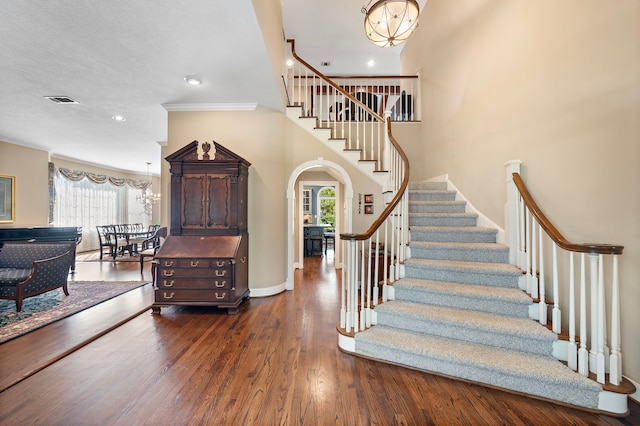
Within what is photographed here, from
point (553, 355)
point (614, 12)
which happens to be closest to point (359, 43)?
point (614, 12)

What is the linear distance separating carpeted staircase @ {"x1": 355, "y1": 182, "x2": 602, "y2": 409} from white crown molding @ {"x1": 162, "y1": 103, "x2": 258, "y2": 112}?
314 cm

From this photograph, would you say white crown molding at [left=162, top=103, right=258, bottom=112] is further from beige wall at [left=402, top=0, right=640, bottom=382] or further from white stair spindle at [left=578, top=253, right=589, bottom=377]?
white stair spindle at [left=578, top=253, right=589, bottom=377]

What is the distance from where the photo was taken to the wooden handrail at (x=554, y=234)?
1.77 m

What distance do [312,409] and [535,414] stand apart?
1.47 m

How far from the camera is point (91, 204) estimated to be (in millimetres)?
9086

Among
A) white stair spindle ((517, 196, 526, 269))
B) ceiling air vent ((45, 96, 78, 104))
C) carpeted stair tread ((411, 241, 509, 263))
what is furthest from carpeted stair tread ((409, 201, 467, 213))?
ceiling air vent ((45, 96, 78, 104))

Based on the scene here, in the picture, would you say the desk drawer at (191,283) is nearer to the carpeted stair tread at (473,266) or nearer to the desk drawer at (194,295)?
the desk drawer at (194,295)

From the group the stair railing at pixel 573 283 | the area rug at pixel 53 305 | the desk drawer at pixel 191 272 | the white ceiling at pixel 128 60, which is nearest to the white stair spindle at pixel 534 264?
the stair railing at pixel 573 283

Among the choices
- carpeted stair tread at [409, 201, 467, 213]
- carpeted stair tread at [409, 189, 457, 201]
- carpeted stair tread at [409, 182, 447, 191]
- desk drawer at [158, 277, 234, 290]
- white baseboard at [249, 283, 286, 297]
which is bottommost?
white baseboard at [249, 283, 286, 297]

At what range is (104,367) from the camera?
2.31 meters

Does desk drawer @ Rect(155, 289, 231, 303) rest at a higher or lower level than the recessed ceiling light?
lower

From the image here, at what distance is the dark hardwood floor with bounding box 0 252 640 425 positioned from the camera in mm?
1735

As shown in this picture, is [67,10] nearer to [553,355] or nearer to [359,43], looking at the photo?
[553,355]

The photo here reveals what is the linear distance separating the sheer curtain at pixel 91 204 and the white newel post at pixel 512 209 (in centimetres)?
1049
